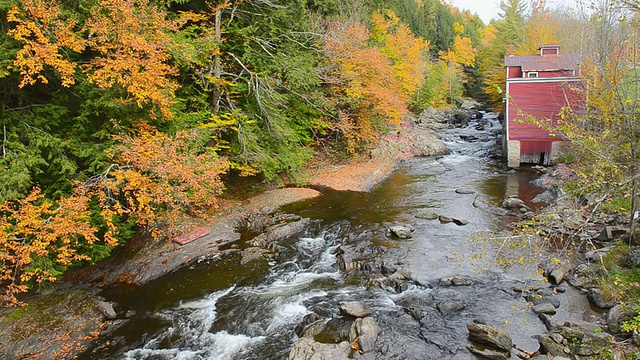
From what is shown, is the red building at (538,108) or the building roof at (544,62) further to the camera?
the building roof at (544,62)

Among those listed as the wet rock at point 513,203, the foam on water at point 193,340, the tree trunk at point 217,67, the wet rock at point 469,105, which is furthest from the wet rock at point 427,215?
the wet rock at point 469,105

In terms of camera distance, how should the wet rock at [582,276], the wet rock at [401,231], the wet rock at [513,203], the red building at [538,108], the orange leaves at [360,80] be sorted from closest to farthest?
1. the wet rock at [582,276]
2. the wet rock at [401,231]
3. the wet rock at [513,203]
4. the orange leaves at [360,80]
5. the red building at [538,108]

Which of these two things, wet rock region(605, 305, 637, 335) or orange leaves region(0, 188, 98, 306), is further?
orange leaves region(0, 188, 98, 306)

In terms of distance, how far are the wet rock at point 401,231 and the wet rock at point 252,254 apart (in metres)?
4.27

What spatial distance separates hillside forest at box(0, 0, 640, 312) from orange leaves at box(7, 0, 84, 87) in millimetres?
40

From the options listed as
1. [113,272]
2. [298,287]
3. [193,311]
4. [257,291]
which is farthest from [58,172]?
[298,287]

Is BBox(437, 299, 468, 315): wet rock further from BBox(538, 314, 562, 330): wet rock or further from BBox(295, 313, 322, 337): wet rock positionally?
BBox(295, 313, 322, 337): wet rock

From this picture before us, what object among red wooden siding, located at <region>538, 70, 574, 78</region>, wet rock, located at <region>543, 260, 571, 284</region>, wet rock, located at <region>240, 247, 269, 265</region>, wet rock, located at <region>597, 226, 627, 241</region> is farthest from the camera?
red wooden siding, located at <region>538, 70, 574, 78</region>

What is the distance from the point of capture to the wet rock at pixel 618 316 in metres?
6.67

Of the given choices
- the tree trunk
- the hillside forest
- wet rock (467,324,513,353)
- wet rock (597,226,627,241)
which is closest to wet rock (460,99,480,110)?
the hillside forest

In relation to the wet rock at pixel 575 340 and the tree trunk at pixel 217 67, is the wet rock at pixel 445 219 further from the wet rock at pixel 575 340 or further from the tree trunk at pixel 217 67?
the tree trunk at pixel 217 67

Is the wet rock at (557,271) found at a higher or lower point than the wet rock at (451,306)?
higher

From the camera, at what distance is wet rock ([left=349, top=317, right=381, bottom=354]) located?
23.2 ft

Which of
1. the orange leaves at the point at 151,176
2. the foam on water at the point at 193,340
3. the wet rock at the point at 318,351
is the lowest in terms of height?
the foam on water at the point at 193,340
